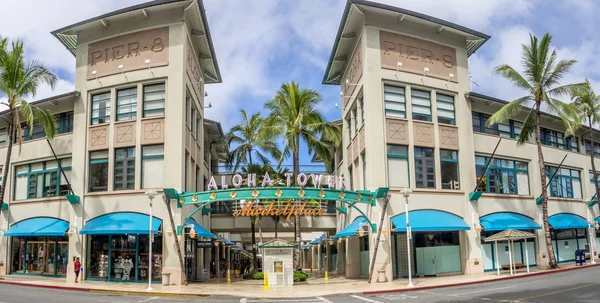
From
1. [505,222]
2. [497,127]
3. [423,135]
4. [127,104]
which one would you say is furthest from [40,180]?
[497,127]

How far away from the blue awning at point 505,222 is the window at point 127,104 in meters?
22.5

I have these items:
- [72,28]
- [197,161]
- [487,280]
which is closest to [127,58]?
[72,28]

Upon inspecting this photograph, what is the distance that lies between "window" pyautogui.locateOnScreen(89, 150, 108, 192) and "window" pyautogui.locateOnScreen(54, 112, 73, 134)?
11.9ft

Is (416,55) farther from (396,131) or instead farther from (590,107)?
(590,107)

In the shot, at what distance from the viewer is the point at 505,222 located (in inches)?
1366

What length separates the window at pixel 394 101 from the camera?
3384 centimetres

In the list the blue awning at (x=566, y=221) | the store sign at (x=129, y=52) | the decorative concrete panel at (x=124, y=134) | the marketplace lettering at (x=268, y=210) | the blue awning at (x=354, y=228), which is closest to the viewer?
the marketplace lettering at (x=268, y=210)

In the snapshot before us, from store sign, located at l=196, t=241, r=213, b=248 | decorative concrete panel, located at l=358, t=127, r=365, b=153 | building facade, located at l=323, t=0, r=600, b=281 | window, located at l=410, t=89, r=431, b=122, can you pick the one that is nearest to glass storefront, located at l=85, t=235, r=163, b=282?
store sign, located at l=196, t=241, r=213, b=248

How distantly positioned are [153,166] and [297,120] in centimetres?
980

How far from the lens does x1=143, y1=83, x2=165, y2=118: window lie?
106ft

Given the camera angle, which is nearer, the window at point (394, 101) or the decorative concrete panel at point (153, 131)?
the decorative concrete panel at point (153, 131)

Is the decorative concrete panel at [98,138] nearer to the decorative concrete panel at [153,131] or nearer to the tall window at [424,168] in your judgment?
the decorative concrete panel at [153,131]

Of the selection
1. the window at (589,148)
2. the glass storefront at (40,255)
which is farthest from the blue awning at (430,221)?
the glass storefront at (40,255)

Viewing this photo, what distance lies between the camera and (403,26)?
34.7m
